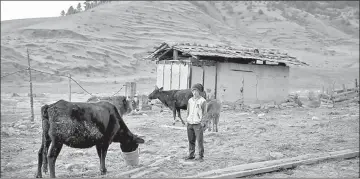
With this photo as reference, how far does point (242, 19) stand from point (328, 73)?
43.6m

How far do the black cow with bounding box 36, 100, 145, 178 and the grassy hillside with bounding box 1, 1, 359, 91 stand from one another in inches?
1121

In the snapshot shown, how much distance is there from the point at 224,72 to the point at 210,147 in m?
10.7

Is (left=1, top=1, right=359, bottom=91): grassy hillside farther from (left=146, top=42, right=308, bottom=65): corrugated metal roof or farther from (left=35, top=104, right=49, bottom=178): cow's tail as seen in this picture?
(left=35, top=104, right=49, bottom=178): cow's tail

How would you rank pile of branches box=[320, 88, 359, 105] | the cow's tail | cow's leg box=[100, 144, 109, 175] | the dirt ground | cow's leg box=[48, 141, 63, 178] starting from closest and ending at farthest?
cow's leg box=[48, 141, 63, 178], the cow's tail, cow's leg box=[100, 144, 109, 175], the dirt ground, pile of branches box=[320, 88, 359, 105]

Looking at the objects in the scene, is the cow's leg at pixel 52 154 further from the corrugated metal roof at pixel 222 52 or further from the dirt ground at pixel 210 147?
the corrugated metal roof at pixel 222 52

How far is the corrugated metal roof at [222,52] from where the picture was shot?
1948 centimetres

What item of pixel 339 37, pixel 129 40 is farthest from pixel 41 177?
pixel 339 37

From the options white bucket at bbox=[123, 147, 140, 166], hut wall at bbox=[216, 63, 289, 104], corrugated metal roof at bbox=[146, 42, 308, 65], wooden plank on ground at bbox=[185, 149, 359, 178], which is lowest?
wooden plank on ground at bbox=[185, 149, 359, 178]

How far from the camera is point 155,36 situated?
194ft

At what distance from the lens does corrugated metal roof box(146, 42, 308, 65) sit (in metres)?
19.5

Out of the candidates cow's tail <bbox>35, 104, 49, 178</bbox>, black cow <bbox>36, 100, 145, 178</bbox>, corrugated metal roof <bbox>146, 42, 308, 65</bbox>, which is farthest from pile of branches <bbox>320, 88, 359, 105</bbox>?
cow's tail <bbox>35, 104, 49, 178</bbox>

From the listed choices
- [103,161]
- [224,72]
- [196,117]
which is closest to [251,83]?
[224,72]

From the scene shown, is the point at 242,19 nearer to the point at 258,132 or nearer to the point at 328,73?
the point at 328,73

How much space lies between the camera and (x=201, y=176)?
7004mm
